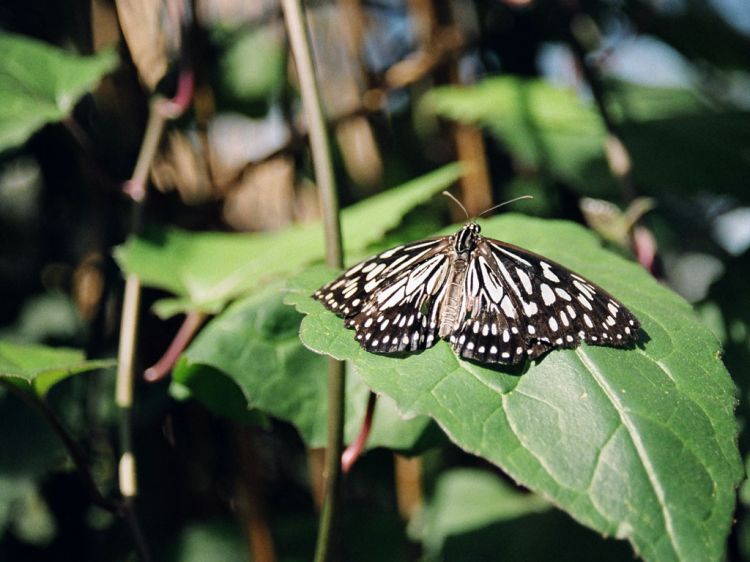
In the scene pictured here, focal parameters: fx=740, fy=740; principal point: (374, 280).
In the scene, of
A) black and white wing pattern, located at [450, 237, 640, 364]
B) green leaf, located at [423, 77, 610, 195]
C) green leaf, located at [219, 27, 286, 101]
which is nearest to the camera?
black and white wing pattern, located at [450, 237, 640, 364]

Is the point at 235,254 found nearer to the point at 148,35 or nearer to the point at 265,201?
the point at 265,201

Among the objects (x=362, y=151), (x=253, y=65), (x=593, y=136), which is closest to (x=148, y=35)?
(x=253, y=65)

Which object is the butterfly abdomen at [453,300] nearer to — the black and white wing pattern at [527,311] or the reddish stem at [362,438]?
the black and white wing pattern at [527,311]

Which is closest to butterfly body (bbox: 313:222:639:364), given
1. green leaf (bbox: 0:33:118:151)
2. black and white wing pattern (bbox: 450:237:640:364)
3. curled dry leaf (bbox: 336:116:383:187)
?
black and white wing pattern (bbox: 450:237:640:364)

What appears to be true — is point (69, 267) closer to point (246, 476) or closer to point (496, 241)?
point (246, 476)

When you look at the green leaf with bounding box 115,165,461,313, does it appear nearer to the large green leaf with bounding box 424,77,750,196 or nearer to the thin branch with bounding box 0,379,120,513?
the thin branch with bounding box 0,379,120,513

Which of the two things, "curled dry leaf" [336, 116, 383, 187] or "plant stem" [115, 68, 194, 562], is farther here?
"curled dry leaf" [336, 116, 383, 187]
